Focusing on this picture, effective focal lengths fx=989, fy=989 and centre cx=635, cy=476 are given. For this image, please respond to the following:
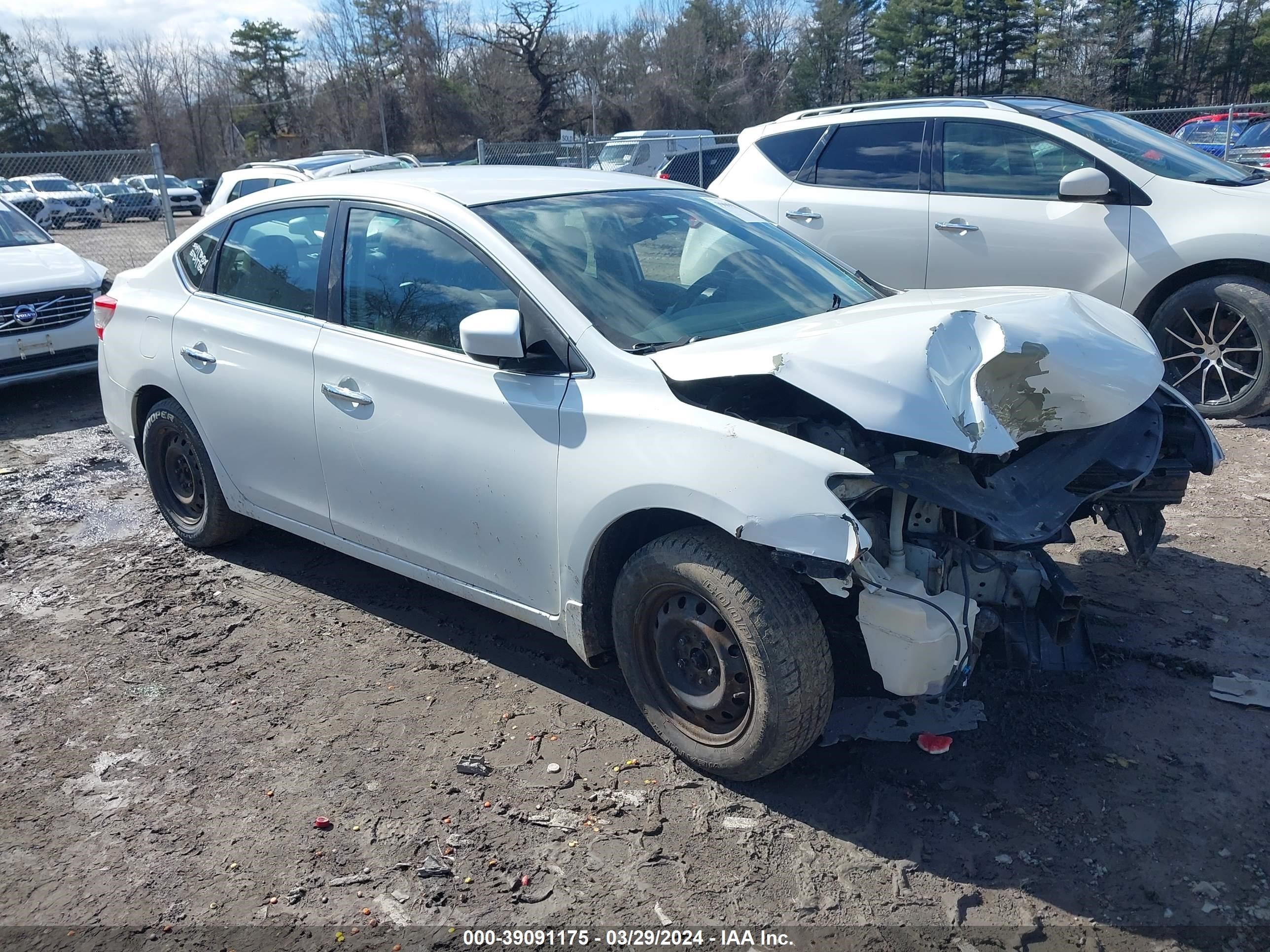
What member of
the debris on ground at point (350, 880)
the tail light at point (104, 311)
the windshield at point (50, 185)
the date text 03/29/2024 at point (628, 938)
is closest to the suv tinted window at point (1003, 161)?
the tail light at point (104, 311)

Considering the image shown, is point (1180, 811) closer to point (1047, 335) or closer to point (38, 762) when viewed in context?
point (1047, 335)

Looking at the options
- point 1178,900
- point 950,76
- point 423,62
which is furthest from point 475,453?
point 423,62

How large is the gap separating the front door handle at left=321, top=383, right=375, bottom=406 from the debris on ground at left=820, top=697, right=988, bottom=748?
2.01 metres

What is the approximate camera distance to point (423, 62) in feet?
202

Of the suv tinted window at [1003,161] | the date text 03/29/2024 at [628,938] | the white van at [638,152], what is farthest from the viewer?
the white van at [638,152]

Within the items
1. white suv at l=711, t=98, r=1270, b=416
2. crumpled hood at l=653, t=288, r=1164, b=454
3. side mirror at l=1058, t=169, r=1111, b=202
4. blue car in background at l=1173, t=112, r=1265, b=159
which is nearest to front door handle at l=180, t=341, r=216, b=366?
crumpled hood at l=653, t=288, r=1164, b=454

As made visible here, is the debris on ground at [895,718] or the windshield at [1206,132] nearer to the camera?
the debris on ground at [895,718]

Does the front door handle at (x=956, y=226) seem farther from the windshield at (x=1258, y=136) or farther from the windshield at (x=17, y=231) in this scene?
the windshield at (x=1258, y=136)

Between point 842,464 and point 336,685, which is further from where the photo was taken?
point 336,685

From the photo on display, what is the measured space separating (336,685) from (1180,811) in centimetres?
288

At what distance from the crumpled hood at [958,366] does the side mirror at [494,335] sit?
1.51ft

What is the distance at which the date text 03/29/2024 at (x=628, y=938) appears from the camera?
98.3 inches

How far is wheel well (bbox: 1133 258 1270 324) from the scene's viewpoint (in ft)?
19.5

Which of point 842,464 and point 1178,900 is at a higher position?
point 842,464
